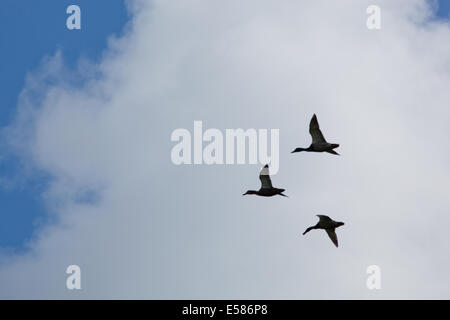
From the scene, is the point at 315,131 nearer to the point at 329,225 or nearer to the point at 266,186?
the point at 266,186

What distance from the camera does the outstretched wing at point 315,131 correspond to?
277 ft

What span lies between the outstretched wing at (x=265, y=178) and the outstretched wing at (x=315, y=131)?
3930 mm

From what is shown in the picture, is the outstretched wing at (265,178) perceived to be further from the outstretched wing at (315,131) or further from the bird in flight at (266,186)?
the outstretched wing at (315,131)

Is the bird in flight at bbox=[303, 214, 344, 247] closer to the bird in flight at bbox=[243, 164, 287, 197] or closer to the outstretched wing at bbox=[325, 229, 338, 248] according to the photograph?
the outstretched wing at bbox=[325, 229, 338, 248]

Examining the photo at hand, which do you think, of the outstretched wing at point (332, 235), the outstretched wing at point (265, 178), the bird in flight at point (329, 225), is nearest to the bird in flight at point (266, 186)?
the outstretched wing at point (265, 178)

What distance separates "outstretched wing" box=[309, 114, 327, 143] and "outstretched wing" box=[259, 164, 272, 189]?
393 centimetres

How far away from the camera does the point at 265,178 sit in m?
86.8

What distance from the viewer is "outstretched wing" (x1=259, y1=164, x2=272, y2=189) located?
86562mm
